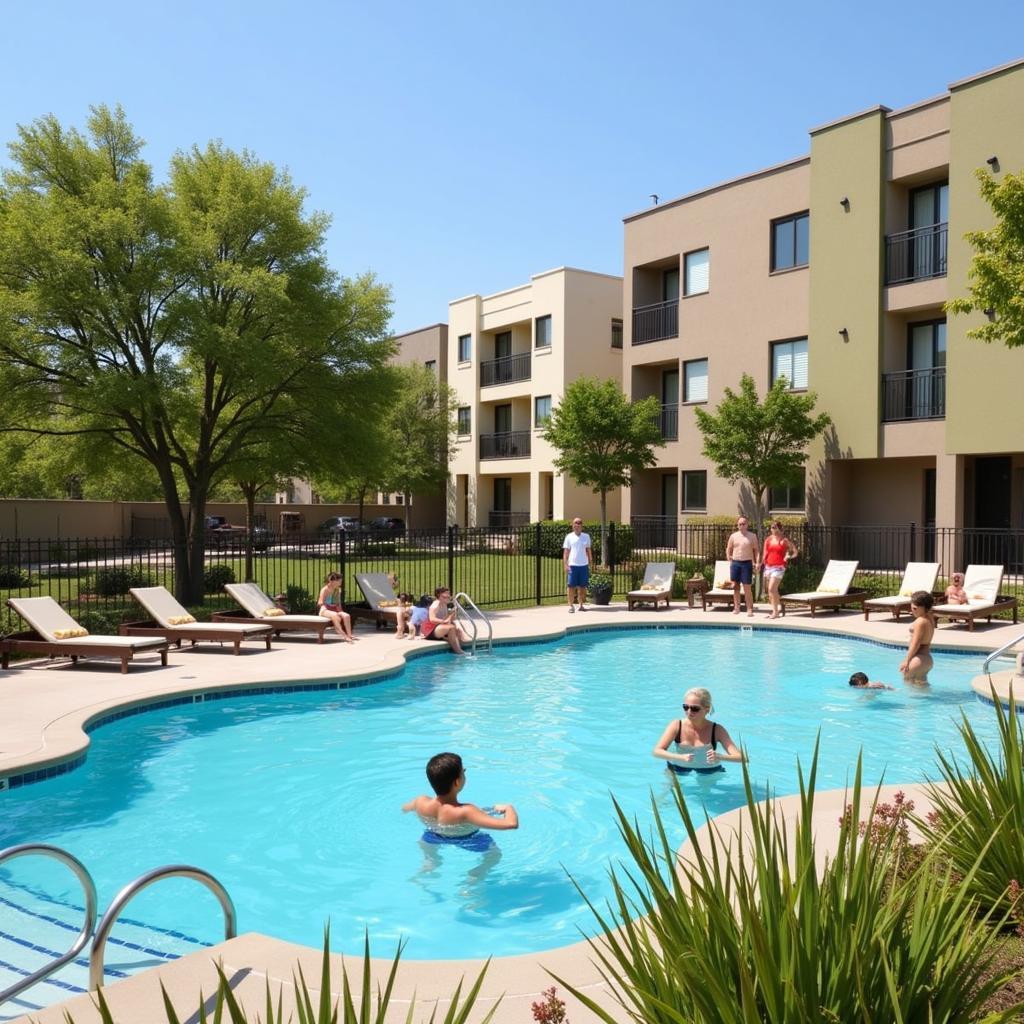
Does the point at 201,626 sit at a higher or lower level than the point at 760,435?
lower

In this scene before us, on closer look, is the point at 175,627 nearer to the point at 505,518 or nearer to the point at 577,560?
the point at 577,560

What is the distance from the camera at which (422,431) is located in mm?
41500

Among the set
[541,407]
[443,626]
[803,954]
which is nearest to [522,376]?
[541,407]

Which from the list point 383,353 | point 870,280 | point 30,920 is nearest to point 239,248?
point 383,353

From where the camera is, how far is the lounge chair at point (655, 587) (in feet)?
66.0

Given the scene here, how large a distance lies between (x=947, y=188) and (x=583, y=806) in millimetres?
21189

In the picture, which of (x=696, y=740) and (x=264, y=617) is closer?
(x=696, y=740)

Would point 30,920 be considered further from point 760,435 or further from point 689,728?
point 760,435

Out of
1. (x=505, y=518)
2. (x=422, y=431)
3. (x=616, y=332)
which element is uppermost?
(x=616, y=332)

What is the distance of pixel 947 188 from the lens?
930 inches

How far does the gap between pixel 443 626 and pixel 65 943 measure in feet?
33.6

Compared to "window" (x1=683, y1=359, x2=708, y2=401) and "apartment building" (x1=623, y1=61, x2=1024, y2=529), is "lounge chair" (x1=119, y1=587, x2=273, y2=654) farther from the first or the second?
"window" (x1=683, y1=359, x2=708, y2=401)

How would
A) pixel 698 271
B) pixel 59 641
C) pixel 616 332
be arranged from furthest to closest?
pixel 616 332 → pixel 698 271 → pixel 59 641

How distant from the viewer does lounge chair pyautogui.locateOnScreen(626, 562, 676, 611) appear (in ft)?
66.0
